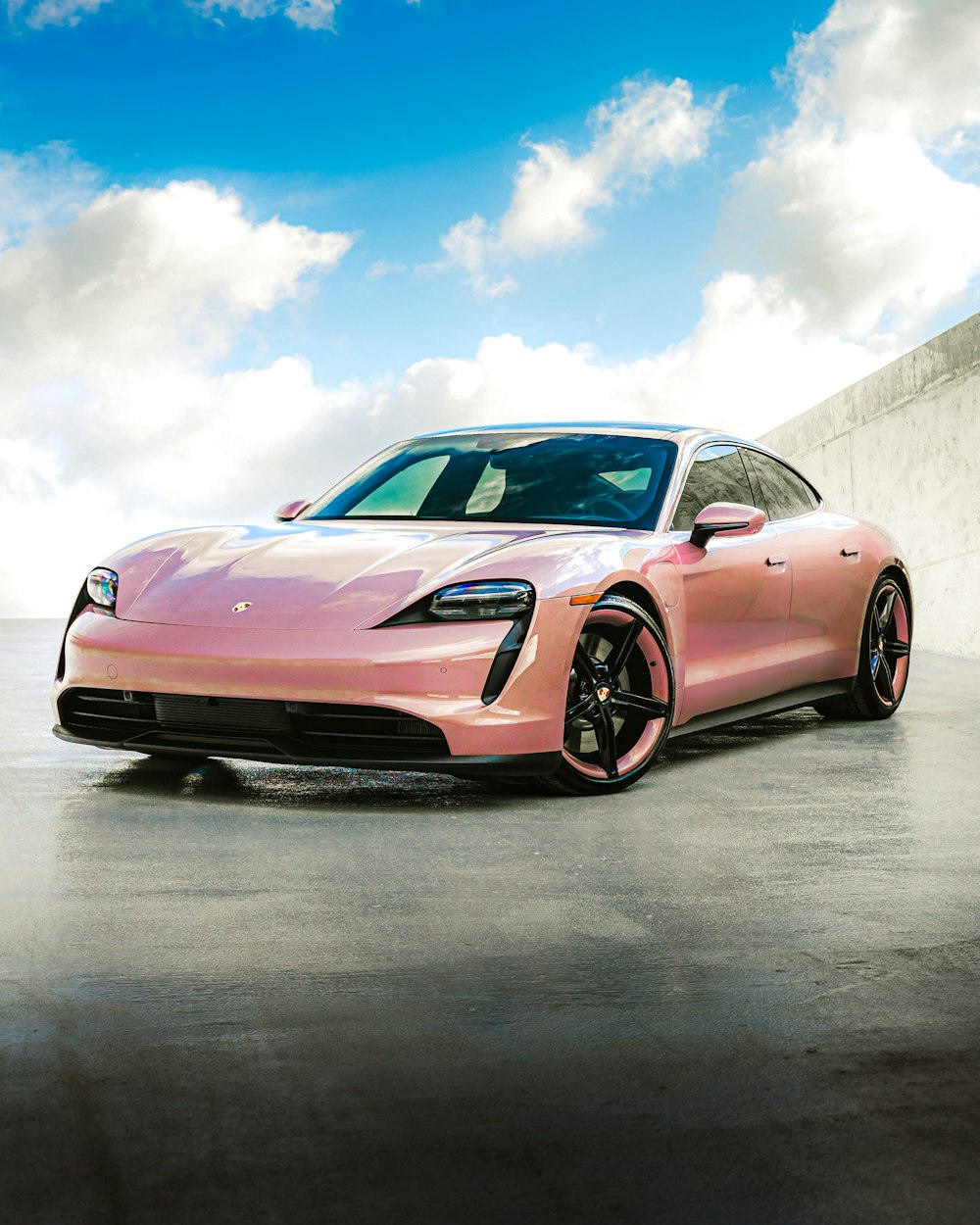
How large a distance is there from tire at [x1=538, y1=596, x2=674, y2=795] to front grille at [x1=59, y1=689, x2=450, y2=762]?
58 centimetres

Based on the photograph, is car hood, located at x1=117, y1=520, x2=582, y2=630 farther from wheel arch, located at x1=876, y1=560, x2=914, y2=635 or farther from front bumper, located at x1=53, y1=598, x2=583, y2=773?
wheel arch, located at x1=876, y1=560, x2=914, y2=635

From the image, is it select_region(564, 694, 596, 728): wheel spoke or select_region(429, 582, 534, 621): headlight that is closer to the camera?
select_region(429, 582, 534, 621): headlight

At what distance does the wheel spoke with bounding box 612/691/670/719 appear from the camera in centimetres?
539

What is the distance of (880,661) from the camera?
759 centimetres

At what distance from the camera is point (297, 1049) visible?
2.65 meters

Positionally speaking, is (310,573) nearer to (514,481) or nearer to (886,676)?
(514,481)

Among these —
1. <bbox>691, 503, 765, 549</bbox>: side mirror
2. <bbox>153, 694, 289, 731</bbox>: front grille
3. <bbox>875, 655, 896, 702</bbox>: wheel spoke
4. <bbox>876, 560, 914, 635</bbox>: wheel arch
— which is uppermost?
<bbox>691, 503, 765, 549</bbox>: side mirror

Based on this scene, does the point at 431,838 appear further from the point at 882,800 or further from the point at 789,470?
the point at 789,470

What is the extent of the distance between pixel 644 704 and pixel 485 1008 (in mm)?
2649

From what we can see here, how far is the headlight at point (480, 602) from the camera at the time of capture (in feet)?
16.1

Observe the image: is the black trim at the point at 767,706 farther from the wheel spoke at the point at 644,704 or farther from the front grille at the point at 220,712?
the front grille at the point at 220,712

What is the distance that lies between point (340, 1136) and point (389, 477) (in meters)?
4.60

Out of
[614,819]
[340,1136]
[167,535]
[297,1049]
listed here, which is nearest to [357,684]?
[614,819]

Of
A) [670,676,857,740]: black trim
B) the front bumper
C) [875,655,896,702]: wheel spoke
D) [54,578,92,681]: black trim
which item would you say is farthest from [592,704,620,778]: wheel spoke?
[875,655,896,702]: wheel spoke
